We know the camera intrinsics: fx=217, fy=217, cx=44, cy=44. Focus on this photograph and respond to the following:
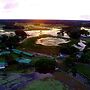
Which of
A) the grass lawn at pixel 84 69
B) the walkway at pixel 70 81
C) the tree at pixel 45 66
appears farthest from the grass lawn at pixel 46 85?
the grass lawn at pixel 84 69

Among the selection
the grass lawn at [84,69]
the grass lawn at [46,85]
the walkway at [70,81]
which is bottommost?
the walkway at [70,81]

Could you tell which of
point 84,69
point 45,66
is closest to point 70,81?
point 84,69

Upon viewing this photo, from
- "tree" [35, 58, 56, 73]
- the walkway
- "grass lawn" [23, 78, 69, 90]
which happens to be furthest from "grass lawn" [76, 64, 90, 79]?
"grass lawn" [23, 78, 69, 90]

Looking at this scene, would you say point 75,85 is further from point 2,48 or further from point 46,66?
point 2,48

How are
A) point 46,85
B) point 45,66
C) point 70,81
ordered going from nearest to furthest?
point 46,85
point 70,81
point 45,66

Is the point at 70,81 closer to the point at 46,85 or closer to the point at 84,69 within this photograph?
the point at 46,85

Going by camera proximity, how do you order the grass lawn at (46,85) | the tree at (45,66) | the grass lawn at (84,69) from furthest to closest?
the tree at (45,66), the grass lawn at (84,69), the grass lawn at (46,85)

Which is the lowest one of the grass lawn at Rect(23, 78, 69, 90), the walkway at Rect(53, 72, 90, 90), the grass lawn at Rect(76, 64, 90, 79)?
the walkway at Rect(53, 72, 90, 90)

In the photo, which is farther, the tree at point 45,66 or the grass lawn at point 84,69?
the tree at point 45,66

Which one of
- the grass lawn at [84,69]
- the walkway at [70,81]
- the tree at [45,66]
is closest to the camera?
the walkway at [70,81]

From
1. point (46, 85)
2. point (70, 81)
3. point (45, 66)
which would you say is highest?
point (45, 66)

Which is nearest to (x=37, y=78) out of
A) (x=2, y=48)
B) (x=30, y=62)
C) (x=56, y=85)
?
(x=56, y=85)

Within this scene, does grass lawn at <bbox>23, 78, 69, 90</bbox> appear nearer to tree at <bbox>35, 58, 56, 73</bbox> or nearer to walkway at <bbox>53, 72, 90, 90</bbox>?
walkway at <bbox>53, 72, 90, 90</bbox>

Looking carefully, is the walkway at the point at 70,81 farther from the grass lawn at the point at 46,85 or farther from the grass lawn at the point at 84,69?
the grass lawn at the point at 84,69
